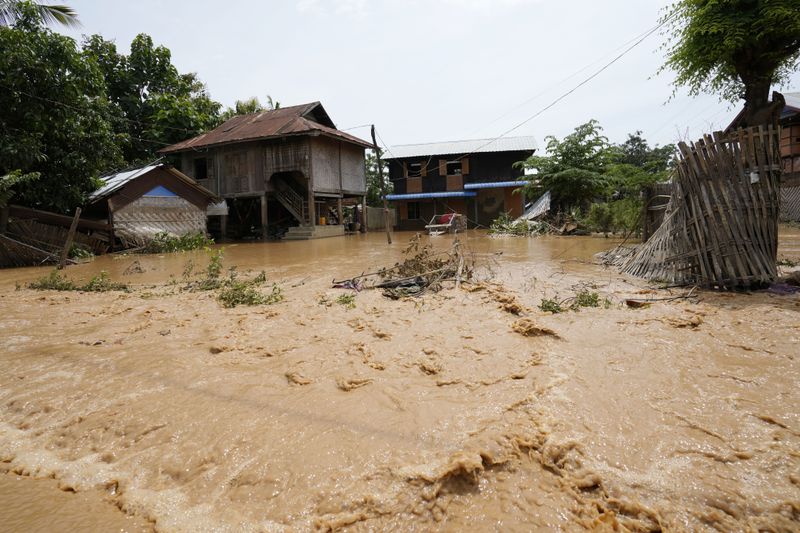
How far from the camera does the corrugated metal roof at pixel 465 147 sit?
2678 cm

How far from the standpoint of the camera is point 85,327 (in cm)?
471

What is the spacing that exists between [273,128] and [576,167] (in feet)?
46.3

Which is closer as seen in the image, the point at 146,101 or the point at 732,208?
the point at 732,208

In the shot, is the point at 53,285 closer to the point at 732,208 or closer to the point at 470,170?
the point at 732,208

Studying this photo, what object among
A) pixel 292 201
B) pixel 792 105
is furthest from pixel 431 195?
pixel 792 105

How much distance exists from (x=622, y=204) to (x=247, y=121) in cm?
1903

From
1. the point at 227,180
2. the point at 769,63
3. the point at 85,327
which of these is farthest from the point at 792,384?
the point at 227,180

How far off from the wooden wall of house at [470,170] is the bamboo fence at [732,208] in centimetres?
2199

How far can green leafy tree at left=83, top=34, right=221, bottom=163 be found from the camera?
23.7 m

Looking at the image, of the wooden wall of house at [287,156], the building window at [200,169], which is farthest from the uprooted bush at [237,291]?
the building window at [200,169]

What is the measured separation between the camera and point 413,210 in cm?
2961

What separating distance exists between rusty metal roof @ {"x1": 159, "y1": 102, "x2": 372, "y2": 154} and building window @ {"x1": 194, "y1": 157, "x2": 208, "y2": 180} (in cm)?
87

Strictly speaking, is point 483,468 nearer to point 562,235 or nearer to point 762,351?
point 762,351

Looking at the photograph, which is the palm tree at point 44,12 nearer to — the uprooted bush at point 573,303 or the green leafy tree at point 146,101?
the green leafy tree at point 146,101
